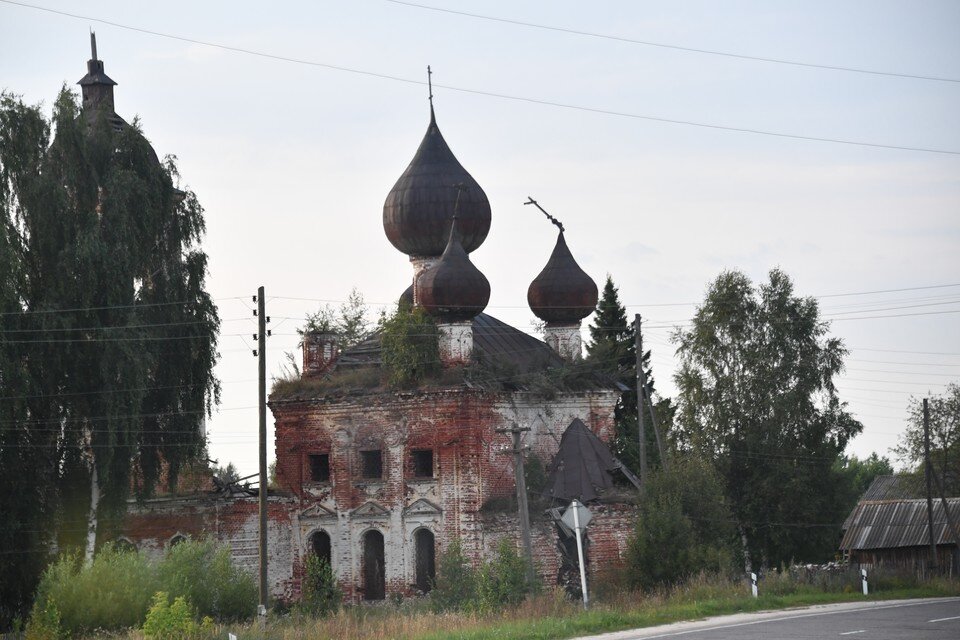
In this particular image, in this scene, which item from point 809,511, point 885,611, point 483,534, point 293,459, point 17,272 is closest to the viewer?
point 885,611

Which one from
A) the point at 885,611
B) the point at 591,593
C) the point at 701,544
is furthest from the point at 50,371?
the point at 885,611

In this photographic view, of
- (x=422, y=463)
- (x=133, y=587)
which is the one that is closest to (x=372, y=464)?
(x=422, y=463)

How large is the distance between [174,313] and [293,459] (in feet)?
17.5

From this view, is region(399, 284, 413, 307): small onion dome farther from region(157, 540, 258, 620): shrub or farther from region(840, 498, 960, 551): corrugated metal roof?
region(840, 498, 960, 551): corrugated metal roof

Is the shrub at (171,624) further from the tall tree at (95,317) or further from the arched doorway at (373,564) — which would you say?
the arched doorway at (373,564)

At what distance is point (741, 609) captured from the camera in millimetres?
27703

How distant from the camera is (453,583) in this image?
111 feet

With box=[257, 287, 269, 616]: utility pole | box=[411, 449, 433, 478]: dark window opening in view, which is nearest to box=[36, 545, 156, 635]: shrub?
box=[257, 287, 269, 616]: utility pole

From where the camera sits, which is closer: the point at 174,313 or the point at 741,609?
the point at 741,609

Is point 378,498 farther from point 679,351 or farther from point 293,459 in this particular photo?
point 679,351

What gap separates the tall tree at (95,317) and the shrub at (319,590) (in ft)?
14.4

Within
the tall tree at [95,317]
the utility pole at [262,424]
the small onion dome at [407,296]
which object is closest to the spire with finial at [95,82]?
the tall tree at [95,317]

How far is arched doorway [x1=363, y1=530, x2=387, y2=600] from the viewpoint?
39.3m

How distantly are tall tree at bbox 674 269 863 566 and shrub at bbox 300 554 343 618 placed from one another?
14071 millimetres
